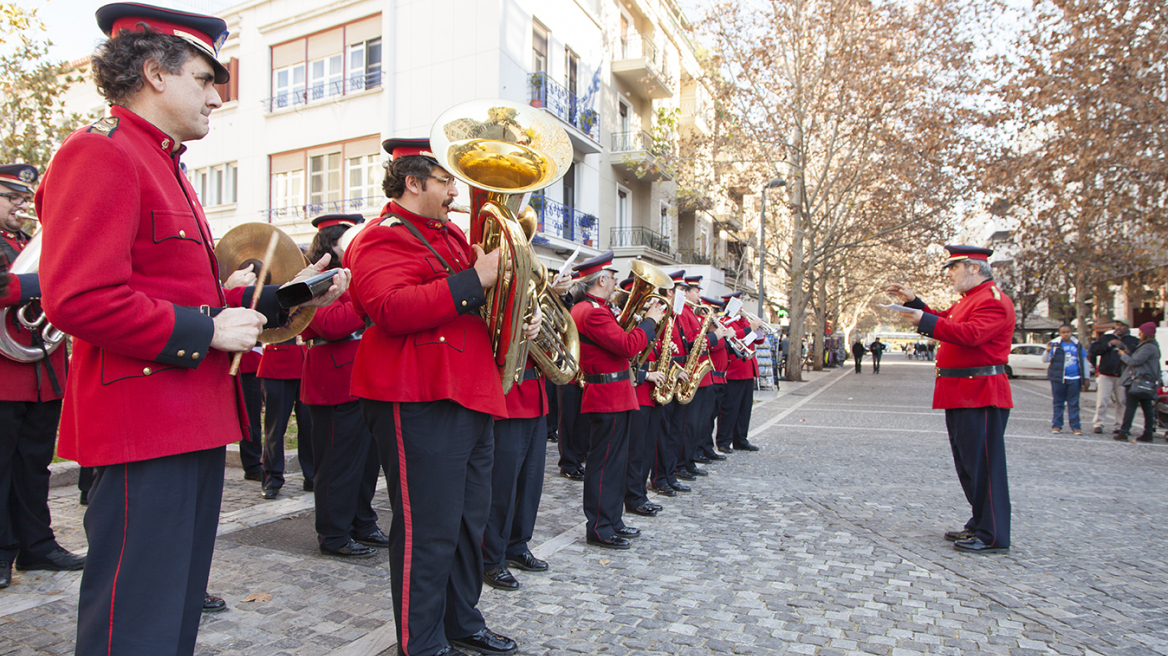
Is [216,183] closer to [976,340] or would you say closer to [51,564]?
[51,564]

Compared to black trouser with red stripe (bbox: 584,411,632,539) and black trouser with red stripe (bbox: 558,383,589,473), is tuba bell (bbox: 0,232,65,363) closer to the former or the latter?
black trouser with red stripe (bbox: 584,411,632,539)

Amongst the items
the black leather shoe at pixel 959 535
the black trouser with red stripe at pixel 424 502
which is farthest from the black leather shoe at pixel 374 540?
the black leather shoe at pixel 959 535

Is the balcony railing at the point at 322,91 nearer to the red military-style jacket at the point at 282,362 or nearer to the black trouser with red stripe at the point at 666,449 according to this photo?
the red military-style jacket at the point at 282,362

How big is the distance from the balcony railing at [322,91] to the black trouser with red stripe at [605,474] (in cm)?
1592

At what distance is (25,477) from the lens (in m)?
4.01

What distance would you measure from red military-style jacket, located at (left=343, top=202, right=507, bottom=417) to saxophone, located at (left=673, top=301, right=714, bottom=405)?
166 inches

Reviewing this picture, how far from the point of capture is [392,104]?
58.9ft

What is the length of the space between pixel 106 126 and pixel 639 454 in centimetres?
434

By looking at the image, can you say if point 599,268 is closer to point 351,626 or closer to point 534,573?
point 534,573

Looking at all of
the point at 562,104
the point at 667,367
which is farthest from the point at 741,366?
the point at 562,104

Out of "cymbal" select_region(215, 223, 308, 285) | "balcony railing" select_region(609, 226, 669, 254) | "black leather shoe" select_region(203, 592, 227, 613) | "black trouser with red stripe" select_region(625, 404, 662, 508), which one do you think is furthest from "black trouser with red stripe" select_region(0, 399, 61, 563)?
"balcony railing" select_region(609, 226, 669, 254)

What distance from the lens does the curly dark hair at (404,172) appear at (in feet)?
9.89

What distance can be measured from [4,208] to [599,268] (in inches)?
141

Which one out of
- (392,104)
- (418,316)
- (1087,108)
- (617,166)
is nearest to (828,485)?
(418,316)
